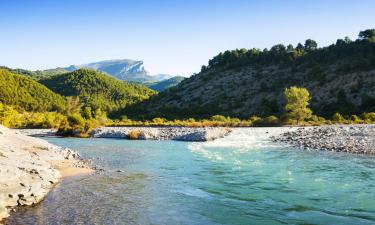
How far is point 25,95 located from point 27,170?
137 m

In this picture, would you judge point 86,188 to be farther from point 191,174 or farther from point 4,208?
point 191,174

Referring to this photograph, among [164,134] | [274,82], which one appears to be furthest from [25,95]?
[164,134]

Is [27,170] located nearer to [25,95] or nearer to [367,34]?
[367,34]

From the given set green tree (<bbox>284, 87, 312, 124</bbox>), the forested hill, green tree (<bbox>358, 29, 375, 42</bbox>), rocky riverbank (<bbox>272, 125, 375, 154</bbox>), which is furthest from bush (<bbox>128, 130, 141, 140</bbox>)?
green tree (<bbox>358, 29, 375, 42</bbox>)

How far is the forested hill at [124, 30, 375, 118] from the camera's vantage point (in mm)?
104312

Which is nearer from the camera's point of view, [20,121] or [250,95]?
[20,121]

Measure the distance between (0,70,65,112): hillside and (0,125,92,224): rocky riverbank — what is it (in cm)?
10917

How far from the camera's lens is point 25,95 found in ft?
488

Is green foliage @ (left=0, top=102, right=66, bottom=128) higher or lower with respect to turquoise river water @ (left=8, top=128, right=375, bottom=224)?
higher

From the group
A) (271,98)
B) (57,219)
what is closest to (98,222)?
(57,219)

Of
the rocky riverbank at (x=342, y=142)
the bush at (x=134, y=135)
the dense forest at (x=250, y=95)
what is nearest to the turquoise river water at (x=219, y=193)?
the rocky riverbank at (x=342, y=142)

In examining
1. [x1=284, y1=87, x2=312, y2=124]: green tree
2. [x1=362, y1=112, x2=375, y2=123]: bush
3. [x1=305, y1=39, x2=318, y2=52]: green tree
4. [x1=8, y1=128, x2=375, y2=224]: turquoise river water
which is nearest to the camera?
[x1=8, y1=128, x2=375, y2=224]: turquoise river water

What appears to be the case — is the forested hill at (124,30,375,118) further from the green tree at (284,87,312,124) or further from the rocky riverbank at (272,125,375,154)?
the rocky riverbank at (272,125,375,154)

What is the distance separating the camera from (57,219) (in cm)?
1578
